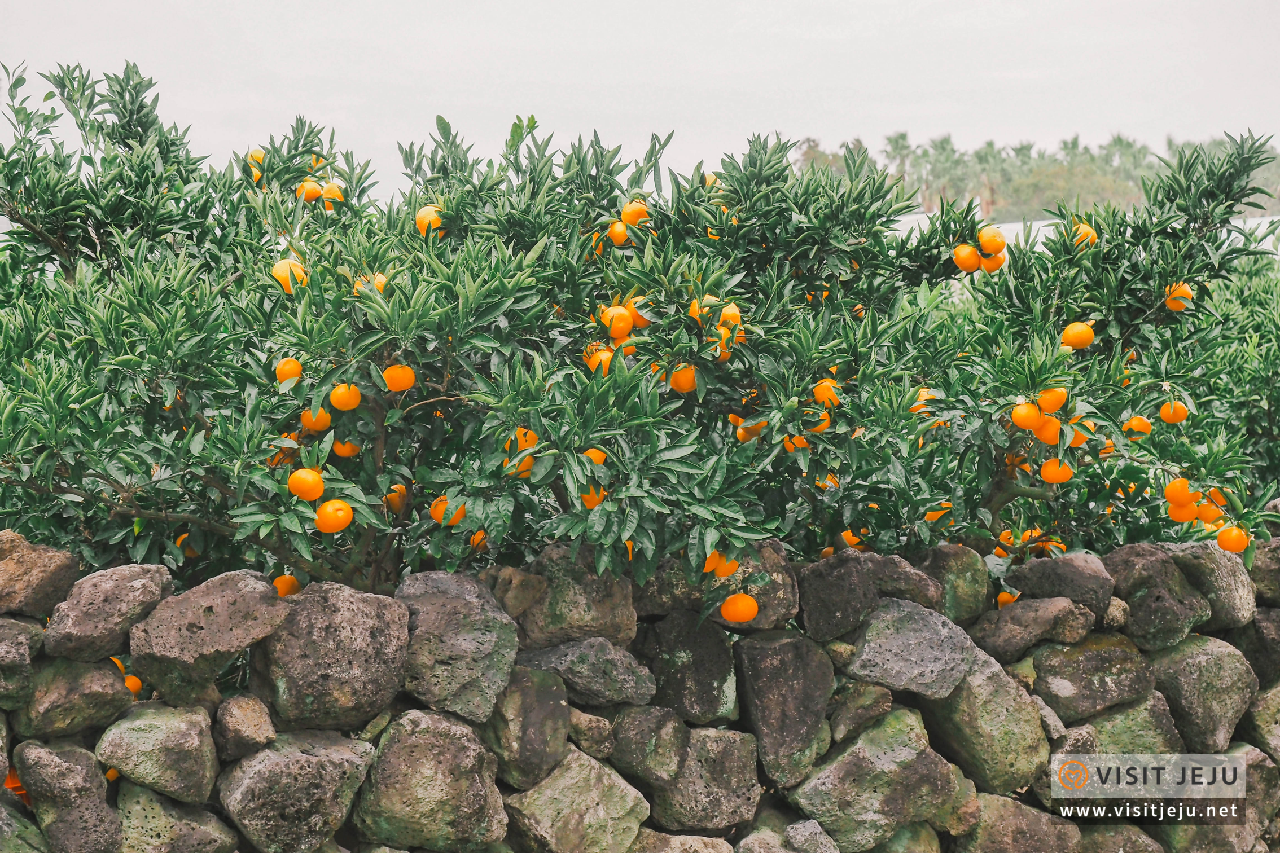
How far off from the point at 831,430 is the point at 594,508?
0.77 metres

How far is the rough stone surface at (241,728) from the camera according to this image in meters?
2.71

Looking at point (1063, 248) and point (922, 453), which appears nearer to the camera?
point (922, 453)

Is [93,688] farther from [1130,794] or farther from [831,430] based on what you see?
[1130,794]

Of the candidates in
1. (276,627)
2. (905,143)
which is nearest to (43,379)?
(276,627)

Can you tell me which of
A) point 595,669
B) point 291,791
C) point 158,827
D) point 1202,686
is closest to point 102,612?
point 158,827

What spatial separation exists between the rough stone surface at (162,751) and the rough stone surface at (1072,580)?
2.90 m

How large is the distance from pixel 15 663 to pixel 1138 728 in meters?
3.74

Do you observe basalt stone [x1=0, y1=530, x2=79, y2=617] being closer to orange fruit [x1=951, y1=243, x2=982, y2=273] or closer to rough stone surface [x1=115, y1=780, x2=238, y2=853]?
rough stone surface [x1=115, y1=780, x2=238, y2=853]

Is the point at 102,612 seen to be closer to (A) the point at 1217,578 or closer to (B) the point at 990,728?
(B) the point at 990,728

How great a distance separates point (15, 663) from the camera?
2.51 meters

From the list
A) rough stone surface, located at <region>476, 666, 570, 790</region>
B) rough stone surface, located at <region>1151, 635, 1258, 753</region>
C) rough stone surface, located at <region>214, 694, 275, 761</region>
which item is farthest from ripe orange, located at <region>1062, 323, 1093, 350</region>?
rough stone surface, located at <region>214, 694, 275, 761</region>

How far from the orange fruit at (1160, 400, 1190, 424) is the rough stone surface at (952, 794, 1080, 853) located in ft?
4.80

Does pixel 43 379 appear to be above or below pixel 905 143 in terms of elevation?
below

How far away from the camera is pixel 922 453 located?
3.64 metres
